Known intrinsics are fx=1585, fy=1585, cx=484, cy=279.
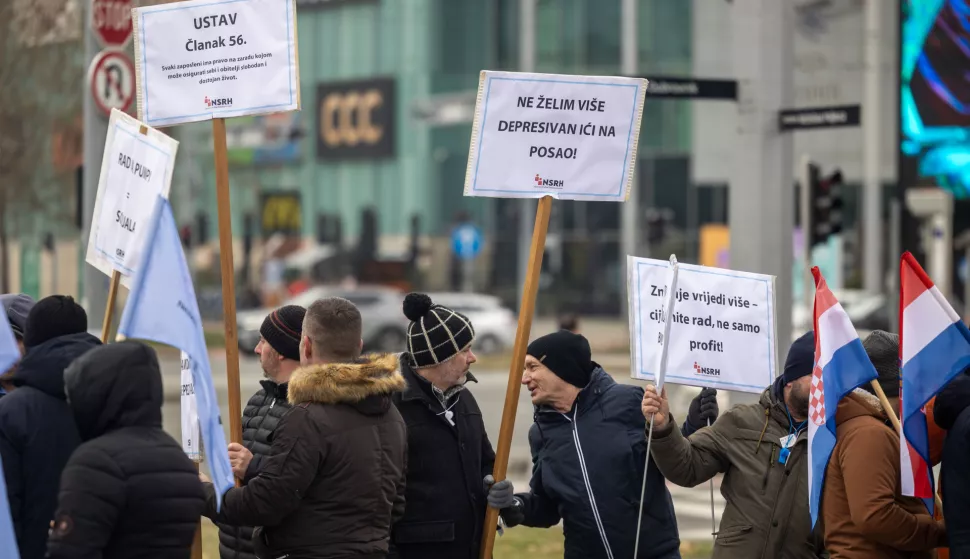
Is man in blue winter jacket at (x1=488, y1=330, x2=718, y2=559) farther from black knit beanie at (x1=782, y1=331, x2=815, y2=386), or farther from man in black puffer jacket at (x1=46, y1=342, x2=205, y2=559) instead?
man in black puffer jacket at (x1=46, y1=342, x2=205, y2=559)

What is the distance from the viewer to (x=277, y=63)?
669 cm

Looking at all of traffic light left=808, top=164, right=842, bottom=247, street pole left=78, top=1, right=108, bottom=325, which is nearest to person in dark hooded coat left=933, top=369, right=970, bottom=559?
street pole left=78, top=1, right=108, bottom=325

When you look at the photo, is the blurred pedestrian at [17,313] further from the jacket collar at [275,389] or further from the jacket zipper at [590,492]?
the jacket zipper at [590,492]

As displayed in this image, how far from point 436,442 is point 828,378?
1535mm

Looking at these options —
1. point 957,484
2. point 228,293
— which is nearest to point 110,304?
point 228,293

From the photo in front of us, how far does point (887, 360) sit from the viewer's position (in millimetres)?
6328

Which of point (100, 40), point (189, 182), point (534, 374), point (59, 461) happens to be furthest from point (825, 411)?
point (189, 182)

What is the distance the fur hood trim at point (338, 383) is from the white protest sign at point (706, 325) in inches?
57.5

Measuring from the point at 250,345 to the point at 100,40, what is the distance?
966 inches

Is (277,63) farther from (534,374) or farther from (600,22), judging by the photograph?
(600,22)

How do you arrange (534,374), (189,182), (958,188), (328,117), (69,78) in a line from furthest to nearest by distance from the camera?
(328,117) → (189,182) → (69,78) → (958,188) → (534,374)

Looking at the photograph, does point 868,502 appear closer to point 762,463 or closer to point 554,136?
point 762,463

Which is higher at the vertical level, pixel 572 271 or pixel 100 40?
pixel 100 40

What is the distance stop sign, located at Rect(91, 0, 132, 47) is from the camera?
12227mm
